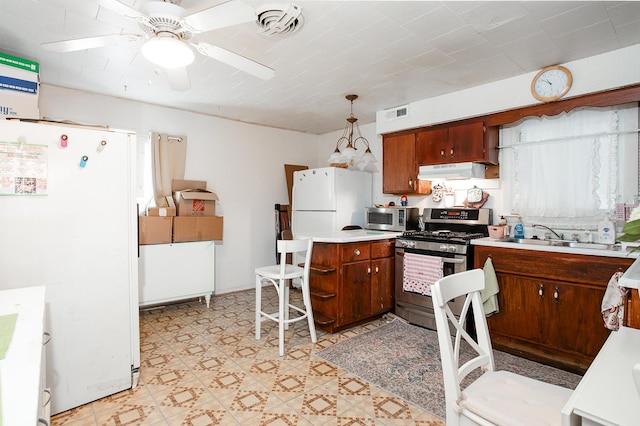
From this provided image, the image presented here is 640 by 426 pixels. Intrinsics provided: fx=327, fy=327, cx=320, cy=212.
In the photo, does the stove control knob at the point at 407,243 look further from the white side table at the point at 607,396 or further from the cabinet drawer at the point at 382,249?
the white side table at the point at 607,396

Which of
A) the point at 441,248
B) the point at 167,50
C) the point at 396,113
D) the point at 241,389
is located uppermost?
the point at 396,113

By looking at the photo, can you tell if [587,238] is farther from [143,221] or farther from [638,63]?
[143,221]

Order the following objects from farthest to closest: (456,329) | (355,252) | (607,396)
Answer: (355,252)
(456,329)
(607,396)

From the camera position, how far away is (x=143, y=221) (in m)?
3.57

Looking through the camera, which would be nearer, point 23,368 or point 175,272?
point 23,368

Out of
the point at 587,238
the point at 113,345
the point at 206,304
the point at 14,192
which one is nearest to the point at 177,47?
the point at 14,192

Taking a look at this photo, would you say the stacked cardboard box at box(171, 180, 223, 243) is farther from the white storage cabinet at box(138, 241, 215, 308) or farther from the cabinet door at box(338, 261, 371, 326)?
the cabinet door at box(338, 261, 371, 326)

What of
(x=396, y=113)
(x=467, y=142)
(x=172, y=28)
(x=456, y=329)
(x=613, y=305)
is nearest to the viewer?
(x=456, y=329)

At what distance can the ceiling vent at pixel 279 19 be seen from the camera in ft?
6.61

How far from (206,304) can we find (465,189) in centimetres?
345

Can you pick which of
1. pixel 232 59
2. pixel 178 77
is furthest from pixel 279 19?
pixel 178 77

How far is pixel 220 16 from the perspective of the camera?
166 centimetres

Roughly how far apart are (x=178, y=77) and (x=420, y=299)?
2.89 meters

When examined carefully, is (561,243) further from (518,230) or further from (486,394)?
(486,394)
